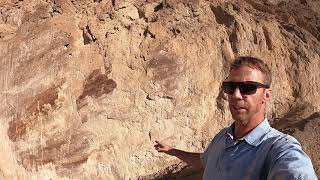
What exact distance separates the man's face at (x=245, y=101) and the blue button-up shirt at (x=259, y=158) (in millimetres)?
61

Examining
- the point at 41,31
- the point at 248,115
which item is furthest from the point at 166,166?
the point at 248,115

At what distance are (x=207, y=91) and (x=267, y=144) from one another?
6.26 m

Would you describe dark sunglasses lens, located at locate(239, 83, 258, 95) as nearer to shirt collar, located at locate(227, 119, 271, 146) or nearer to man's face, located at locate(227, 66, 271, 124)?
man's face, located at locate(227, 66, 271, 124)

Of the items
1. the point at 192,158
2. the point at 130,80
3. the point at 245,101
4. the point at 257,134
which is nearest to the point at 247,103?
the point at 245,101

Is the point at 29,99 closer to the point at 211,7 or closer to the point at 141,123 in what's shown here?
the point at 141,123

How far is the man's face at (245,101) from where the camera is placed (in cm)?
209

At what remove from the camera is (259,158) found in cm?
195

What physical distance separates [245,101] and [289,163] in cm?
42

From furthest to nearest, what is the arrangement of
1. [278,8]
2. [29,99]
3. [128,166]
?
1. [278,8]
2. [128,166]
3. [29,99]

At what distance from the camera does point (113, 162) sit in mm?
7293

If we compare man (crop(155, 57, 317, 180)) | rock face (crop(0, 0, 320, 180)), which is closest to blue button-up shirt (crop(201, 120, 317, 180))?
man (crop(155, 57, 317, 180))

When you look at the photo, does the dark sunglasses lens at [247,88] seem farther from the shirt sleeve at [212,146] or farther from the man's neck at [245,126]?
the shirt sleeve at [212,146]

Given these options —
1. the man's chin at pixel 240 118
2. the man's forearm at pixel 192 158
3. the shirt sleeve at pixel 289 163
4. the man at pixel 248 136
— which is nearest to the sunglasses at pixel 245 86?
the man at pixel 248 136

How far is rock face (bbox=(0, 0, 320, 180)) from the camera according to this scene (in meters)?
6.82
